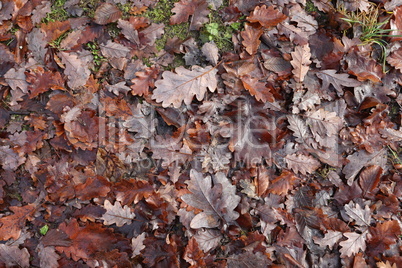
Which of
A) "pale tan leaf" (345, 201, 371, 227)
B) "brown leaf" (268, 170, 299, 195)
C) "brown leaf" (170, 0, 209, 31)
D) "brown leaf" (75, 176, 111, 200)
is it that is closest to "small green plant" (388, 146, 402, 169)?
"pale tan leaf" (345, 201, 371, 227)

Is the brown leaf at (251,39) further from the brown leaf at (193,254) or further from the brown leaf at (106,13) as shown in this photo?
the brown leaf at (193,254)

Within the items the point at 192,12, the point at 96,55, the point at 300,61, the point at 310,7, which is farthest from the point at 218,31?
the point at 96,55

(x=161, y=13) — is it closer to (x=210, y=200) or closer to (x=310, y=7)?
(x=310, y=7)

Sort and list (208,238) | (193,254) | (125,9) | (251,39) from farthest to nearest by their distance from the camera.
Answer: (125,9), (251,39), (208,238), (193,254)

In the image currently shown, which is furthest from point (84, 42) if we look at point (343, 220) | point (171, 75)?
point (343, 220)

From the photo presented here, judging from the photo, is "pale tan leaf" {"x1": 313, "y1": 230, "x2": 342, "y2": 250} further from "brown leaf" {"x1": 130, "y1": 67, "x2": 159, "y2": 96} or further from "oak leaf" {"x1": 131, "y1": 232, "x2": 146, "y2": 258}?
"brown leaf" {"x1": 130, "y1": 67, "x2": 159, "y2": 96}

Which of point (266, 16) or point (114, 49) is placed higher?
point (266, 16)
